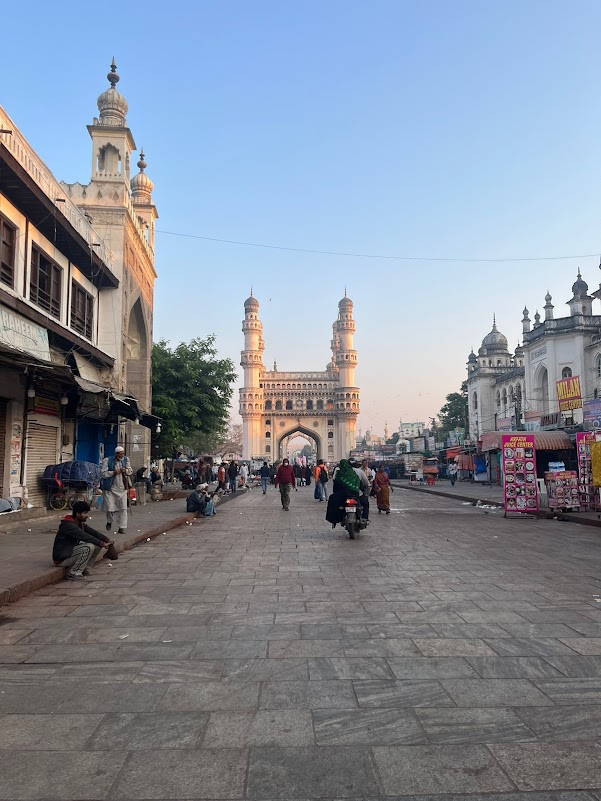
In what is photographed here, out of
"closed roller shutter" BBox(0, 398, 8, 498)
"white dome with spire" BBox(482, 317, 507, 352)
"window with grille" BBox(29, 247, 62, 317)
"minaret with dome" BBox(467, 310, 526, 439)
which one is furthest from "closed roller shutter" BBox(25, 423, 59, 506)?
"white dome with spire" BBox(482, 317, 507, 352)

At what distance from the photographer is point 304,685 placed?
352 cm

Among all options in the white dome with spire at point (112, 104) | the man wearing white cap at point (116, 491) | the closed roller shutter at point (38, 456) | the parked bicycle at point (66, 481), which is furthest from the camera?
the white dome with spire at point (112, 104)

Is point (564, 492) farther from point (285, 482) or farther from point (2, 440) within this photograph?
point (2, 440)

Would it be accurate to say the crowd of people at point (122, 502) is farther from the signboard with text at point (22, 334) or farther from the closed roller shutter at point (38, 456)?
the signboard with text at point (22, 334)

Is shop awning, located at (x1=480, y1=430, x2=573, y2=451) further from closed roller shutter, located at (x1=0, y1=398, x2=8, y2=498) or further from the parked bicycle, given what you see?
closed roller shutter, located at (x1=0, y1=398, x2=8, y2=498)

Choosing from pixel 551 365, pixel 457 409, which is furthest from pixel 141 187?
pixel 457 409

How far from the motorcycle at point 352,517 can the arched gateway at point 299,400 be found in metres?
70.3

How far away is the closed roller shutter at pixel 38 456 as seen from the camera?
12.6m

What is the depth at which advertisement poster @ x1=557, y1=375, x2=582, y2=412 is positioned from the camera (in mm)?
19812

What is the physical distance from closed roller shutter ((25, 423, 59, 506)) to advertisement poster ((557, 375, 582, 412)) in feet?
49.4

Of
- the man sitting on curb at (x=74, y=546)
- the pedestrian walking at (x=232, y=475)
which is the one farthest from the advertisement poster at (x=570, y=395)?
the man sitting on curb at (x=74, y=546)

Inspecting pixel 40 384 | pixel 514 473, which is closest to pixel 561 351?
pixel 514 473

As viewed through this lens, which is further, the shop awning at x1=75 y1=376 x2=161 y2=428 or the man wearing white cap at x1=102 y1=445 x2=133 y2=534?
the shop awning at x1=75 y1=376 x2=161 y2=428

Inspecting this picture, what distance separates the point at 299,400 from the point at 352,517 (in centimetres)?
7477
